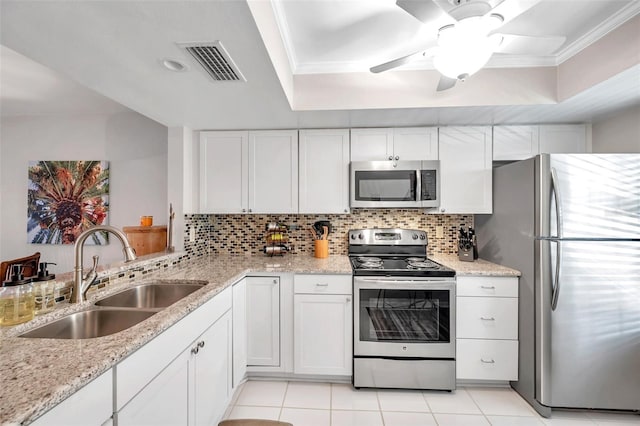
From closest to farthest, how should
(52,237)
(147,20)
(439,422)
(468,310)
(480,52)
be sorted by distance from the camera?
(147,20) → (480,52) → (439,422) → (468,310) → (52,237)

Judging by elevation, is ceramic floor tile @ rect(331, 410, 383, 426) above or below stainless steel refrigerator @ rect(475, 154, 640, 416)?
below

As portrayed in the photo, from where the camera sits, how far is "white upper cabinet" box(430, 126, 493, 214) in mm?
2703

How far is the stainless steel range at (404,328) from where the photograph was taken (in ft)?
7.60

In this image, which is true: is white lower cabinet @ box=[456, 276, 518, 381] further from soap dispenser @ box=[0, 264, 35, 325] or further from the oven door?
soap dispenser @ box=[0, 264, 35, 325]

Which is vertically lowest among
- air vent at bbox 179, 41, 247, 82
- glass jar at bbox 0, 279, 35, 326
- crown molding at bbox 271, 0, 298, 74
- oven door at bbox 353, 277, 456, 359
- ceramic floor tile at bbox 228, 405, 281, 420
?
ceramic floor tile at bbox 228, 405, 281, 420

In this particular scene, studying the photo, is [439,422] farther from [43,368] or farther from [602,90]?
[602,90]

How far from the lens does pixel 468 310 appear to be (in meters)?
2.34

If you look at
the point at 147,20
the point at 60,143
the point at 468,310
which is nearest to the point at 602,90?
the point at 468,310

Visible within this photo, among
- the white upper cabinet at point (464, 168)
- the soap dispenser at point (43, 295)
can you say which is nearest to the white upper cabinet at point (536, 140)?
the white upper cabinet at point (464, 168)

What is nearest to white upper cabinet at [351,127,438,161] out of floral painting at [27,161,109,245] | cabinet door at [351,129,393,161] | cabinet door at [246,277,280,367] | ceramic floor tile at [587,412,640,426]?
cabinet door at [351,129,393,161]

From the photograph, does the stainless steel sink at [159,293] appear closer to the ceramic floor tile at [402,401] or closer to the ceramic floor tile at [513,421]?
the ceramic floor tile at [402,401]

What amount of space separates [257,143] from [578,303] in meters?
2.74

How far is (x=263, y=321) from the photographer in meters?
2.47

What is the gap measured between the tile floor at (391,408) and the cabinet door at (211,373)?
344 mm
